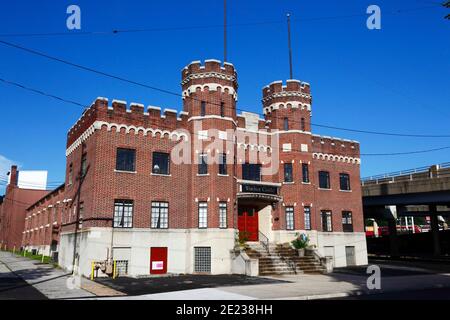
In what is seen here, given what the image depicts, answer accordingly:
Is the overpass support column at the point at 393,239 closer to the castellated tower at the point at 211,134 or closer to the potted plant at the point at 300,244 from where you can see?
the potted plant at the point at 300,244

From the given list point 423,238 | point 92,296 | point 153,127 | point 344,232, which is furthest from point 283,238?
point 423,238

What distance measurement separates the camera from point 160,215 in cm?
2728

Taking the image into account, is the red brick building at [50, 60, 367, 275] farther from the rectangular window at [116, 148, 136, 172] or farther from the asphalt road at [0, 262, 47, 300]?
the asphalt road at [0, 262, 47, 300]

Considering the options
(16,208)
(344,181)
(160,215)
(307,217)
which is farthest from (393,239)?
(16,208)

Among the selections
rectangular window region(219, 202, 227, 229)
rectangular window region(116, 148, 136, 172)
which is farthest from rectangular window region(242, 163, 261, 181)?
rectangular window region(116, 148, 136, 172)

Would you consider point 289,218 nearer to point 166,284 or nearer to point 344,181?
point 344,181

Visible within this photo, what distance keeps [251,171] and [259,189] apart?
1664 millimetres

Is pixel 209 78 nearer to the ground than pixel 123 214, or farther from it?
farther from it

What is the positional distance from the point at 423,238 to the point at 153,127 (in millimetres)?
60323

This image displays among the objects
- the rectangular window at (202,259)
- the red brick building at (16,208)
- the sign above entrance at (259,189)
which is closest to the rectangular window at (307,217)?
the sign above entrance at (259,189)

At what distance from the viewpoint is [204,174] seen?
28219 mm

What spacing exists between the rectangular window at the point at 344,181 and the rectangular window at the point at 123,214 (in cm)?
1971

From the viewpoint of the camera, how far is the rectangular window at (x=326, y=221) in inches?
1367
